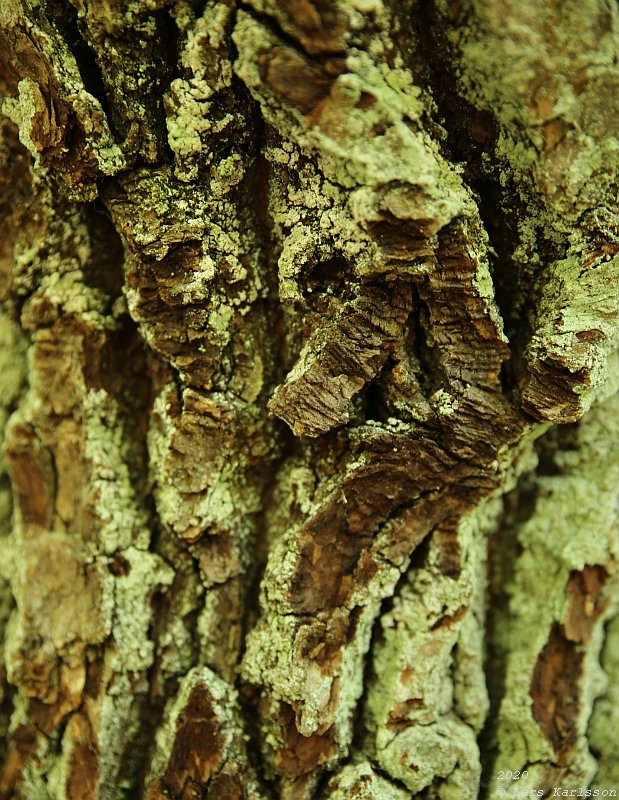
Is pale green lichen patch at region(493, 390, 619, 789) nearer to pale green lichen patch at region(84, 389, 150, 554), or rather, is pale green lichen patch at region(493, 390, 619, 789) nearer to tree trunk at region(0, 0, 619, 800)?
tree trunk at region(0, 0, 619, 800)

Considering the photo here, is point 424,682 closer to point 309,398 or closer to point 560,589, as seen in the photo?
point 560,589

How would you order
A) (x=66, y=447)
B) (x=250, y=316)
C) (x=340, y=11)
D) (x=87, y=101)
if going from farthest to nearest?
(x=66, y=447) < (x=250, y=316) < (x=87, y=101) < (x=340, y=11)

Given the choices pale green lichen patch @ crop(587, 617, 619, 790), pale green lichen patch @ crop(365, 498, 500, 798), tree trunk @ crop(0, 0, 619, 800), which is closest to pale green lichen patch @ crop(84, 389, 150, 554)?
tree trunk @ crop(0, 0, 619, 800)

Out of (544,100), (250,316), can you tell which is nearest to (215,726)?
(250,316)

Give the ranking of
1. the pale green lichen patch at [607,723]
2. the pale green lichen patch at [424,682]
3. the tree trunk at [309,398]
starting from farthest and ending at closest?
the pale green lichen patch at [607,723], the pale green lichen patch at [424,682], the tree trunk at [309,398]

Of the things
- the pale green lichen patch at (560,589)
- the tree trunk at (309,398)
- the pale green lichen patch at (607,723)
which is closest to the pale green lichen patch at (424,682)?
the tree trunk at (309,398)

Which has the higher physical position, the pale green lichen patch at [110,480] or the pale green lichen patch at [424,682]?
the pale green lichen patch at [110,480]

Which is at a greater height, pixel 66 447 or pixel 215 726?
pixel 66 447

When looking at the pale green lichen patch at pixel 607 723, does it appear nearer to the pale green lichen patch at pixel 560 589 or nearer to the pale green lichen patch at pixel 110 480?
the pale green lichen patch at pixel 560 589

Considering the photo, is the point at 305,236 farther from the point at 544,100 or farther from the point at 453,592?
the point at 453,592
